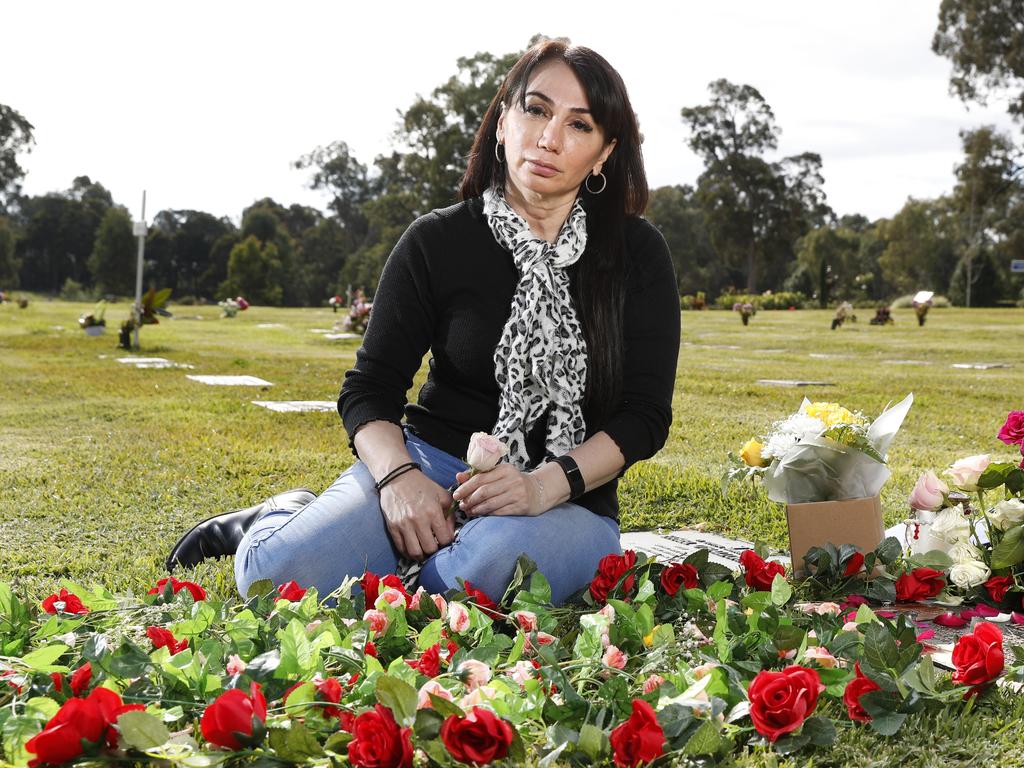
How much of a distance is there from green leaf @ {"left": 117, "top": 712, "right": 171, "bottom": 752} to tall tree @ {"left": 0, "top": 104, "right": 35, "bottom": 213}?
4941 centimetres

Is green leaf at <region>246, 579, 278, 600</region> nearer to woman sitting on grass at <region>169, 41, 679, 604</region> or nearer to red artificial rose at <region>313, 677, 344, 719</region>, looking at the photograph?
woman sitting on grass at <region>169, 41, 679, 604</region>

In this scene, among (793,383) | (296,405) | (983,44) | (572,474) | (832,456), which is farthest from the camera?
(983,44)

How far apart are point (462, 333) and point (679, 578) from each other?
78cm

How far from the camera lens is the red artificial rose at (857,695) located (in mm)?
1647

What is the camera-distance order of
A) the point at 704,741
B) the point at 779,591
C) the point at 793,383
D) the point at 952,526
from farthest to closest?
the point at 793,383
the point at 952,526
the point at 779,591
the point at 704,741

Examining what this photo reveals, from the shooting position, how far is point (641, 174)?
2.53 metres

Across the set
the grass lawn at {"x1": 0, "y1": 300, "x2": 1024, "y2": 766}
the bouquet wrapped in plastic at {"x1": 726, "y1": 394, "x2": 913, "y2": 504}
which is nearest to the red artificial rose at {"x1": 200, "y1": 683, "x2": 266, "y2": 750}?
the grass lawn at {"x1": 0, "y1": 300, "x2": 1024, "y2": 766}

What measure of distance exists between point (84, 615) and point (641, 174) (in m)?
1.65

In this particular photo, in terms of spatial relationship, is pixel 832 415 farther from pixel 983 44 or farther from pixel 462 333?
pixel 983 44

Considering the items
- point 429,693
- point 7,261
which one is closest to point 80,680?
point 429,693

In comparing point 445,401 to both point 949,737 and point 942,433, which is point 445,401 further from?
point 942,433

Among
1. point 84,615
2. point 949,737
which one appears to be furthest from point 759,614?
point 84,615

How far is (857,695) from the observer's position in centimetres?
165

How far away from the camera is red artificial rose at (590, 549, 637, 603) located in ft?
7.13
